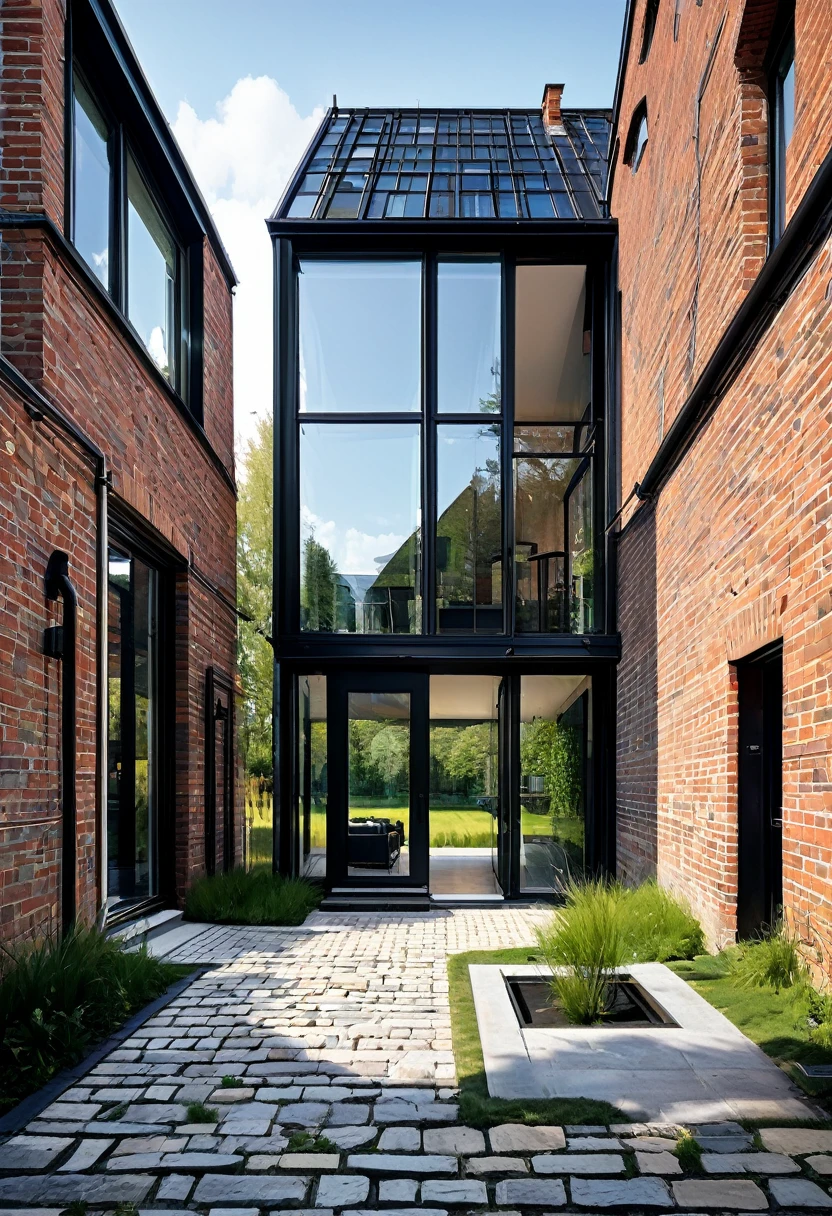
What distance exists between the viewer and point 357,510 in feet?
36.4

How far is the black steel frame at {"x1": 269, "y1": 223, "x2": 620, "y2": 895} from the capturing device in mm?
10742

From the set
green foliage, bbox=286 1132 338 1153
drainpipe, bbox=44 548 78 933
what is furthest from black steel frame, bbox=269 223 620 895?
green foliage, bbox=286 1132 338 1153

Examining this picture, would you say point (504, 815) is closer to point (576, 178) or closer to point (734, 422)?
point (734, 422)

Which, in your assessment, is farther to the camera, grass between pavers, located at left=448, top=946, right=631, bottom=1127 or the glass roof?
the glass roof

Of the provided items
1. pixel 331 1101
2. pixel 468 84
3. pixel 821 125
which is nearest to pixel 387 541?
pixel 821 125

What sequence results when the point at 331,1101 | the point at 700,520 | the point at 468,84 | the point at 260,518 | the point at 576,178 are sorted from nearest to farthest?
the point at 331,1101, the point at 700,520, the point at 576,178, the point at 468,84, the point at 260,518

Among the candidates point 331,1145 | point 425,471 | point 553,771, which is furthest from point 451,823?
point 331,1145

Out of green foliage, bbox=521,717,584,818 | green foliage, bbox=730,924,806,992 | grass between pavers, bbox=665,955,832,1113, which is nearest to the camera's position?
grass between pavers, bbox=665,955,832,1113

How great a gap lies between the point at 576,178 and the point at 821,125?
7915 mm

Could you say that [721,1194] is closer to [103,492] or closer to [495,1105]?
[495,1105]

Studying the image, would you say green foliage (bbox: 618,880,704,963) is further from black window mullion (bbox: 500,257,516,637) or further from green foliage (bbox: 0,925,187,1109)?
black window mullion (bbox: 500,257,516,637)

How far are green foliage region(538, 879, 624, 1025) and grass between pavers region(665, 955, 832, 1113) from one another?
0.50 meters

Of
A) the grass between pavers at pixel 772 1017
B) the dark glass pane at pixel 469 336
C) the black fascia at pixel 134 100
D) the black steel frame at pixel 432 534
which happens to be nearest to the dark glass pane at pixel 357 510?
the black steel frame at pixel 432 534

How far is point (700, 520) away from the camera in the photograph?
701 cm
